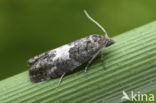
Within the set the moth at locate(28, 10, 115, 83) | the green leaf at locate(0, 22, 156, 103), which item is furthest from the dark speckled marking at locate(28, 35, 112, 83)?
the green leaf at locate(0, 22, 156, 103)

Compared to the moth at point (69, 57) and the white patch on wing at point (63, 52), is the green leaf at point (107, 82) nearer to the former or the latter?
the moth at point (69, 57)

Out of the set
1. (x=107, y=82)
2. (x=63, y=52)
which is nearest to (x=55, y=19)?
(x=63, y=52)

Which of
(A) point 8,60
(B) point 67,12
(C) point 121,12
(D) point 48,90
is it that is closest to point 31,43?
(A) point 8,60

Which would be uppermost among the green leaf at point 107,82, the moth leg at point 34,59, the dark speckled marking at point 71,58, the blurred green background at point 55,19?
the blurred green background at point 55,19

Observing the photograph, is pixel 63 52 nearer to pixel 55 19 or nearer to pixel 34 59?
pixel 34 59

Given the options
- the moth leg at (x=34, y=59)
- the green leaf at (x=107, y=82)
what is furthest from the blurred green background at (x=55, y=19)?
the green leaf at (x=107, y=82)

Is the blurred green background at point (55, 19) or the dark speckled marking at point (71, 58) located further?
the blurred green background at point (55, 19)
